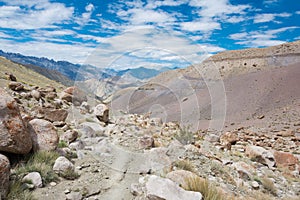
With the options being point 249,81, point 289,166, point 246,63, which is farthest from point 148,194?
point 246,63

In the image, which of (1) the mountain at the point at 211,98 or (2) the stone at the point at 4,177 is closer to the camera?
(2) the stone at the point at 4,177

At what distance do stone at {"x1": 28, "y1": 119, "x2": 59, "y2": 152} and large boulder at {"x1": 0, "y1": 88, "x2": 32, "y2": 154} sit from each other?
468mm

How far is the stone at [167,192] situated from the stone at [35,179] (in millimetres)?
1851

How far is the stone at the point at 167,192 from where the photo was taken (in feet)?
13.1

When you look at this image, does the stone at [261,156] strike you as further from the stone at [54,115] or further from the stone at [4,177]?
the stone at [4,177]

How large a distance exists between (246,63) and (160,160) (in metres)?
67.1

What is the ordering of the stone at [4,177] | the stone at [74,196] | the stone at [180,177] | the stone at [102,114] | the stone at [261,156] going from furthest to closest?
the stone at [102,114] → the stone at [261,156] → the stone at [180,177] → the stone at [74,196] → the stone at [4,177]

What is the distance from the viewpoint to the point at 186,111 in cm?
2681

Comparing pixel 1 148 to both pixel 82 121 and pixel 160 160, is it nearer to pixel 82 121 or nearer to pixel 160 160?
pixel 160 160

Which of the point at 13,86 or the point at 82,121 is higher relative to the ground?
the point at 13,86

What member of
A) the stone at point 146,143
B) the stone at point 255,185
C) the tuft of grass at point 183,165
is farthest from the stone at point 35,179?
the stone at point 255,185

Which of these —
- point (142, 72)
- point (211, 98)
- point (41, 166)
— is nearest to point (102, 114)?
point (142, 72)

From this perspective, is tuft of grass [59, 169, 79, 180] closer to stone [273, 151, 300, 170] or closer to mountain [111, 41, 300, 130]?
stone [273, 151, 300, 170]

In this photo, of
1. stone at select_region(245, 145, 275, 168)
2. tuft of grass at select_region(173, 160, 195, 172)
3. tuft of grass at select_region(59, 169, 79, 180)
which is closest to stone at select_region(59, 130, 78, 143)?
tuft of grass at select_region(59, 169, 79, 180)
